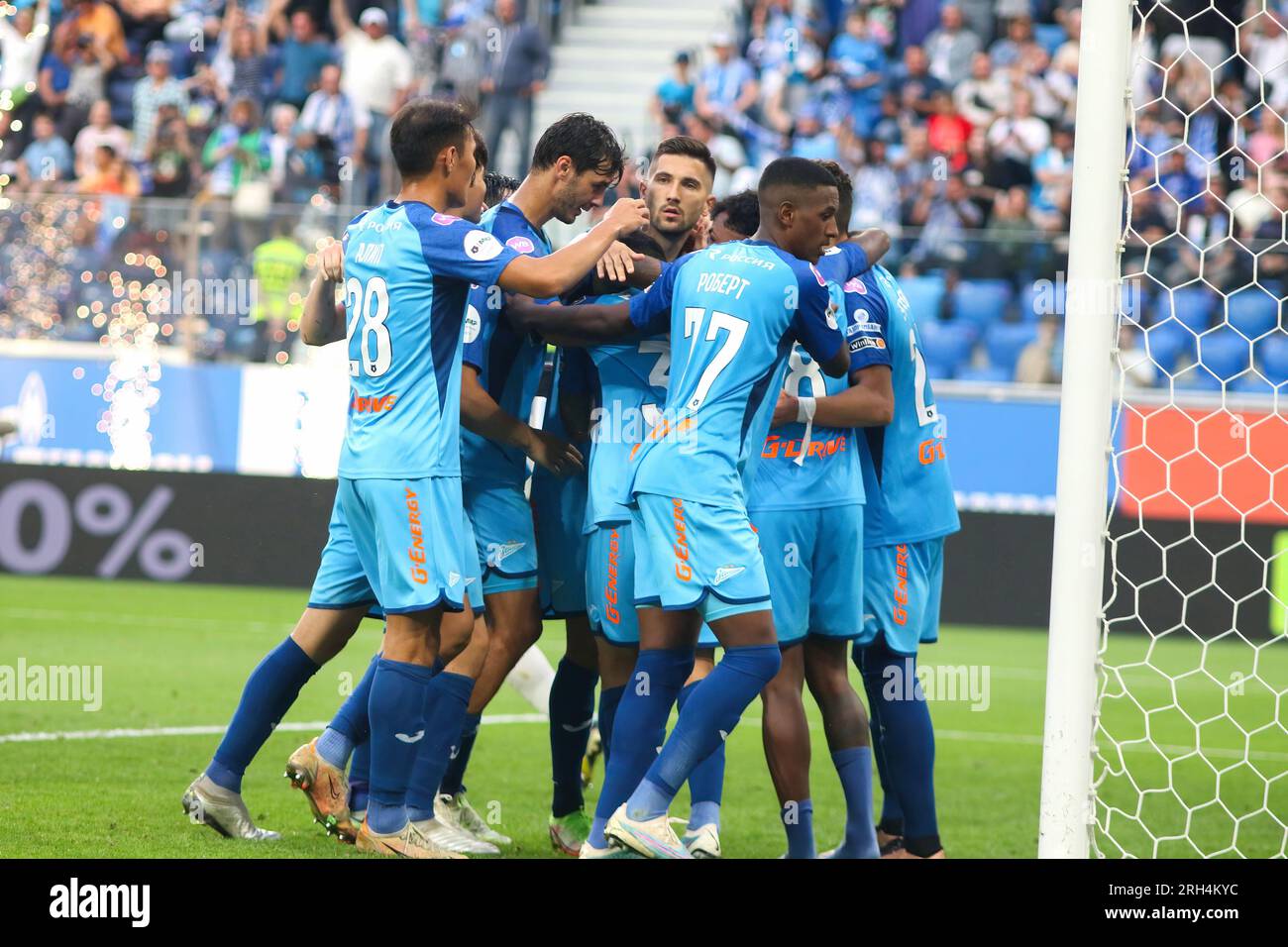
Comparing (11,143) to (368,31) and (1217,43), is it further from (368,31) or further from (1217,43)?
(1217,43)

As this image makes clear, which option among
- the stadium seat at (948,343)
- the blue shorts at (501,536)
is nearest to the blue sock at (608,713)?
the blue shorts at (501,536)

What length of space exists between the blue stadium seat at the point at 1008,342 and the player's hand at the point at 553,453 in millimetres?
7959

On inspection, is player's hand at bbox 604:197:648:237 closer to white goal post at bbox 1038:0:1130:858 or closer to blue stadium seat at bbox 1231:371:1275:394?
white goal post at bbox 1038:0:1130:858

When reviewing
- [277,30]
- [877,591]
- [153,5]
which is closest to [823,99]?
[277,30]

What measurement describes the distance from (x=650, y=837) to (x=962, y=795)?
2891mm

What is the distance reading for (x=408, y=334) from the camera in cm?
497

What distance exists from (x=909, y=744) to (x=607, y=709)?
3.25ft

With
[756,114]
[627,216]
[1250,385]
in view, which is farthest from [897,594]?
[756,114]

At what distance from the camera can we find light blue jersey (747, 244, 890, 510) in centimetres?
527

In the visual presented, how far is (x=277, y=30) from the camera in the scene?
17.7m

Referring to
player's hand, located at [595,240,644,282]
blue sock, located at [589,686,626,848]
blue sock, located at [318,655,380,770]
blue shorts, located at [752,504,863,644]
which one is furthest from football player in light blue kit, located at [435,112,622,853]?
blue shorts, located at [752,504,863,644]

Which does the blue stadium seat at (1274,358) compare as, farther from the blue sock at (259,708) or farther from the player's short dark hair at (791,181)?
the blue sock at (259,708)

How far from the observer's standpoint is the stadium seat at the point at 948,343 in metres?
12.9

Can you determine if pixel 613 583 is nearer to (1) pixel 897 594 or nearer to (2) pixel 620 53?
(1) pixel 897 594
